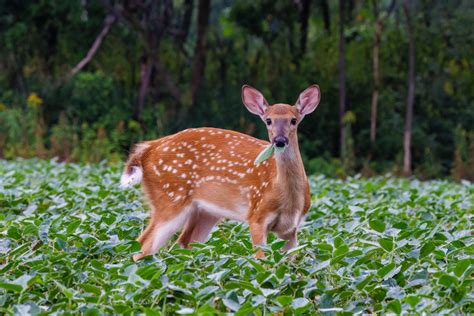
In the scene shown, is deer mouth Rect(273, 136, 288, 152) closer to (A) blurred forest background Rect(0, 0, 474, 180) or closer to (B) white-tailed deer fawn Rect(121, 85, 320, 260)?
(B) white-tailed deer fawn Rect(121, 85, 320, 260)

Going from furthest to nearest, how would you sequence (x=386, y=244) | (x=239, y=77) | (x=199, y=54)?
(x=239, y=77)
(x=199, y=54)
(x=386, y=244)

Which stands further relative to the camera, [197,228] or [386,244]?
[197,228]

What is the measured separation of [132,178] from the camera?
6.27m

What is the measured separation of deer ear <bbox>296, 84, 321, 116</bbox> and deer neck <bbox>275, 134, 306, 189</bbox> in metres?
0.42

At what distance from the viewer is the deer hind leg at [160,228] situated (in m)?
5.89

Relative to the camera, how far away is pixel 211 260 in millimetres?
5016

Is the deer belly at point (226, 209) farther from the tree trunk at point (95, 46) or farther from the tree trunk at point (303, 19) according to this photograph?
the tree trunk at point (303, 19)

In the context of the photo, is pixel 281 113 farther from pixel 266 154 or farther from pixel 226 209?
pixel 226 209

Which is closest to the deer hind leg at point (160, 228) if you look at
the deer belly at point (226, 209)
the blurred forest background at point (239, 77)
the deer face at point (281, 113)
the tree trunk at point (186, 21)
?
the deer belly at point (226, 209)

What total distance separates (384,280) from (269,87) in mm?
12775

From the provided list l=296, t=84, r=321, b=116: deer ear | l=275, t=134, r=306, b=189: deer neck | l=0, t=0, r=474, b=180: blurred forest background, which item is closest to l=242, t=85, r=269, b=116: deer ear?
l=296, t=84, r=321, b=116: deer ear

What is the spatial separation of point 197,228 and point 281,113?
1.04 m

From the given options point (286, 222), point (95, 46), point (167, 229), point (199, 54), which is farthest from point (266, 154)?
point (95, 46)

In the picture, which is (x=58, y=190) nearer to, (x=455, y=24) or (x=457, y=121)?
(x=457, y=121)
